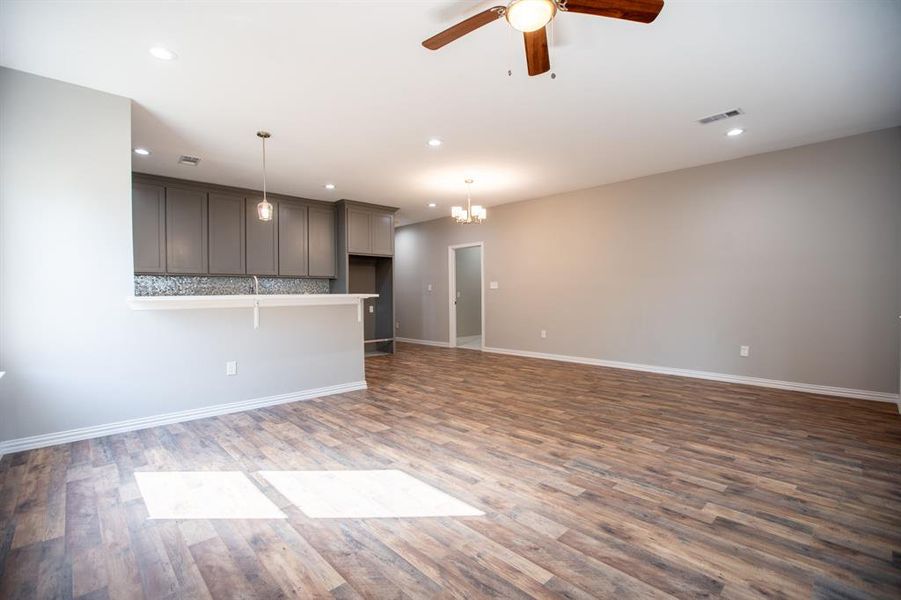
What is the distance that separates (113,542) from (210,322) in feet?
7.14

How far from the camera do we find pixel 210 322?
3.67 metres

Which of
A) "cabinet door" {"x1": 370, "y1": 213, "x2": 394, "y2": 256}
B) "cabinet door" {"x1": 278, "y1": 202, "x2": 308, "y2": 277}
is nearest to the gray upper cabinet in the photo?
"cabinet door" {"x1": 370, "y1": 213, "x2": 394, "y2": 256}

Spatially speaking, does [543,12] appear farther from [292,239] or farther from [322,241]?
[322,241]

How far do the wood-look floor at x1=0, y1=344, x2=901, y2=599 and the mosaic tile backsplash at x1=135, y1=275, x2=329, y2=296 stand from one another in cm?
296

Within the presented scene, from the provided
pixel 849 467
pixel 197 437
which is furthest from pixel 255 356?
pixel 849 467

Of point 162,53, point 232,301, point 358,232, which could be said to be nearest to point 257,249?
point 358,232

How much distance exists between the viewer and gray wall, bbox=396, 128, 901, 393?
160 inches

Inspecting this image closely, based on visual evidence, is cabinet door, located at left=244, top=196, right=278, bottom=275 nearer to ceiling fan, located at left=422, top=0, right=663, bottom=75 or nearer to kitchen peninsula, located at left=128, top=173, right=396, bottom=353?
kitchen peninsula, located at left=128, top=173, right=396, bottom=353

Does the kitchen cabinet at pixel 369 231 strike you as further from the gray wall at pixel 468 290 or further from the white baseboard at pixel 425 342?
the white baseboard at pixel 425 342

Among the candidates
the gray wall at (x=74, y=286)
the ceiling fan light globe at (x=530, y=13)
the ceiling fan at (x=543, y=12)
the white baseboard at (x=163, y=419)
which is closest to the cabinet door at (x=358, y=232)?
the white baseboard at (x=163, y=419)

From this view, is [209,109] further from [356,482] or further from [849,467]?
[849,467]

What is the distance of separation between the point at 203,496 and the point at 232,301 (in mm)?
1928

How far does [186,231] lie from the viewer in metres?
5.54

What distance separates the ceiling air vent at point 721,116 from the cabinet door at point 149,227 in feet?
21.0
